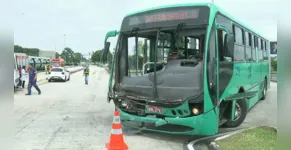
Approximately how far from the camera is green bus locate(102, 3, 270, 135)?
669cm

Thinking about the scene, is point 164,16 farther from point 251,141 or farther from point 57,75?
point 57,75

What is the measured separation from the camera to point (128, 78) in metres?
7.92

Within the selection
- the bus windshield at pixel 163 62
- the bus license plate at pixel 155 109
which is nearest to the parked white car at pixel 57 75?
the bus windshield at pixel 163 62

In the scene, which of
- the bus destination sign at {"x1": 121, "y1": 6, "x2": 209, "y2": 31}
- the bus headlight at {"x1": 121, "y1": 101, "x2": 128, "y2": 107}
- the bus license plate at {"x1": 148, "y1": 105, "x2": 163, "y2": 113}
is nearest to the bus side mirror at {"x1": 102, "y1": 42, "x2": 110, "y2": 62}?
the bus destination sign at {"x1": 121, "y1": 6, "x2": 209, "y2": 31}

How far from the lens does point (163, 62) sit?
786 centimetres

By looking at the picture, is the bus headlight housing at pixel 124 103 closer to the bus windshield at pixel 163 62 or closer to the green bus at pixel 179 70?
the green bus at pixel 179 70

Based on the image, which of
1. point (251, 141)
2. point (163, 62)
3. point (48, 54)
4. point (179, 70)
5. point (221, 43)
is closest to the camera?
point (251, 141)

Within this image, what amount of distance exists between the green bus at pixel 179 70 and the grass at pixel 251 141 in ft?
1.43

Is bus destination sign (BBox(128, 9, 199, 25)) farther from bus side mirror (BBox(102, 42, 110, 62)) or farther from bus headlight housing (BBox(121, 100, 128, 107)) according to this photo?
bus headlight housing (BBox(121, 100, 128, 107))

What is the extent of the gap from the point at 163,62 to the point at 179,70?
846 mm

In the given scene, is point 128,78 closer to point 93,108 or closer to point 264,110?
point 93,108

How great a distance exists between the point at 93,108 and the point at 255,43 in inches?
269

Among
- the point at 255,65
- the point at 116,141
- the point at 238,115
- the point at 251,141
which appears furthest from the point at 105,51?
the point at 255,65

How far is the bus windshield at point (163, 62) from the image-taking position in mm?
6898
